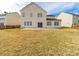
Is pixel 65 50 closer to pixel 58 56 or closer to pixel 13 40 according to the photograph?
pixel 58 56

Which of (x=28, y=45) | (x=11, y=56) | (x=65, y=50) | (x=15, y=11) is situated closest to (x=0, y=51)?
(x=11, y=56)

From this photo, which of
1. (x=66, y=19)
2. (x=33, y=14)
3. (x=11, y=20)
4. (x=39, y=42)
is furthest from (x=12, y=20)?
(x=66, y=19)

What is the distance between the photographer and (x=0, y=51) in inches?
142

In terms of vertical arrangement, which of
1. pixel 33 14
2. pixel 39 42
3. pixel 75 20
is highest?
pixel 33 14

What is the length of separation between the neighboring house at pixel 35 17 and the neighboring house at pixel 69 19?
72 millimetres

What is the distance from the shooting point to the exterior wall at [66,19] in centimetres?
374

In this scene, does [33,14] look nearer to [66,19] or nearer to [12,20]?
[12,20]

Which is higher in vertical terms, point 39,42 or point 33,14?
point 33,14

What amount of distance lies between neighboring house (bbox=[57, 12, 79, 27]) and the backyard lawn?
98mm

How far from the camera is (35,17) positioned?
387 centimetres

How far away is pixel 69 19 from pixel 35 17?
21.9 inches

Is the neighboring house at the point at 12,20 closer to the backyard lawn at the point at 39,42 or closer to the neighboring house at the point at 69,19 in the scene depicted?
the backyard lawn at the point at 39,42

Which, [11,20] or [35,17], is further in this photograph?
[35,17]

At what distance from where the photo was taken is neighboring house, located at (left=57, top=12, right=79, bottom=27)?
12.3ft
